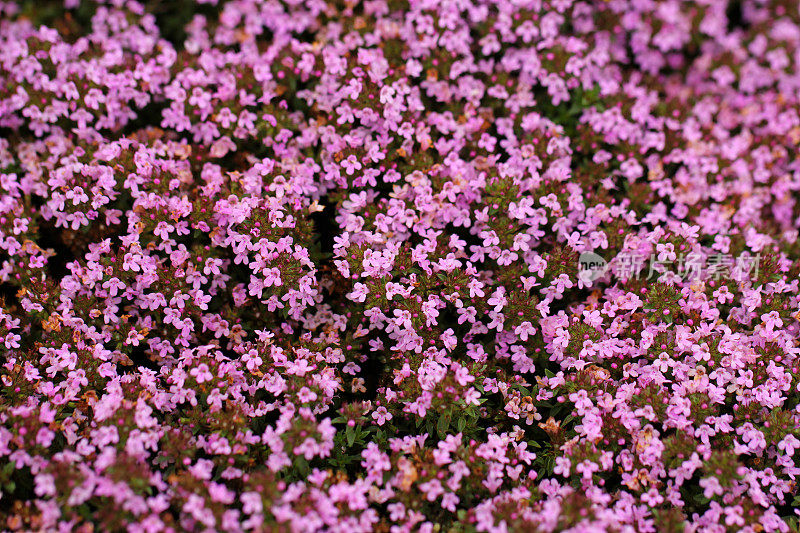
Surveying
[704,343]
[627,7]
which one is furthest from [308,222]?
A: [627,7]

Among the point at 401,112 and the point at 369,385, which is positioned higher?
the point at 401,112

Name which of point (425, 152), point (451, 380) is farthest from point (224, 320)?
point (425, 152)

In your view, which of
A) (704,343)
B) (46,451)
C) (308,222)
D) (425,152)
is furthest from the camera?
(425,152)

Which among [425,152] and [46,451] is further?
[425,152]

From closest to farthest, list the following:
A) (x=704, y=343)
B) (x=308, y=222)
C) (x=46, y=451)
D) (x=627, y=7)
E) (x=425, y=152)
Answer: (x=46, y=451)
(x=704, y=343)
(x=308, y=222)
(x=425, y=152)
(x=627, y=7)

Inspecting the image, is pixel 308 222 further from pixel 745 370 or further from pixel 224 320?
pixel 745 370

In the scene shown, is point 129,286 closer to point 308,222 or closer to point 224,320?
point 224,320

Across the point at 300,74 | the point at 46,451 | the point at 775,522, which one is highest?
the point at 300,74
